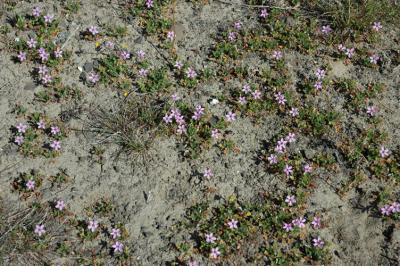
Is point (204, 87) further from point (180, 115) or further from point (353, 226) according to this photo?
point (353, 226)

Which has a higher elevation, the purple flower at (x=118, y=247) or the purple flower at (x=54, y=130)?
the purple flower at (x=54, y=130)

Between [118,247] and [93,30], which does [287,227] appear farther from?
[93,30]

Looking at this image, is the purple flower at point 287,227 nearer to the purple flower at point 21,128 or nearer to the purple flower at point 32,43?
the purple flower at point 21,128

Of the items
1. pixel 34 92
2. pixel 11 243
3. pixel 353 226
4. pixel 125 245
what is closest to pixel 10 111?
pixel 34 92

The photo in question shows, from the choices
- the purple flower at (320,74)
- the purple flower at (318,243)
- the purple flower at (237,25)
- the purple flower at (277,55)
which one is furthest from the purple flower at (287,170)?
the purple flower at (237,25)

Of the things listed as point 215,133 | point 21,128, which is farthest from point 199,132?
point 21,128

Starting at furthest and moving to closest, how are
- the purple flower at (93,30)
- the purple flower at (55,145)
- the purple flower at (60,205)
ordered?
the purple flower at (93,30), the purple flower at (55,145), the purple flower at (60,205)

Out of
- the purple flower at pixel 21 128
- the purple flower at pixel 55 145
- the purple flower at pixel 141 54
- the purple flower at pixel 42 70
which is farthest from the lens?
the purple flower at pixel 141 54

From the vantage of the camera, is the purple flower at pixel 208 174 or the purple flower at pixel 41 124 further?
the purple flower at pixel 41 124

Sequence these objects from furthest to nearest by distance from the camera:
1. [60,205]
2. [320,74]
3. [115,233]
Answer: [320,74] → [60,205] → [115,233]
